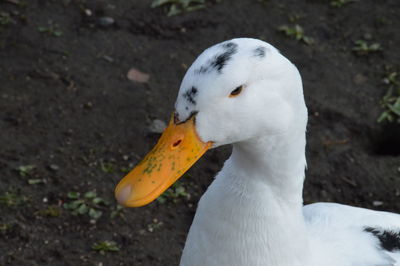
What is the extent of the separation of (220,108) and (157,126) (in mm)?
1966

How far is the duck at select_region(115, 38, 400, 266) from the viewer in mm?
1802

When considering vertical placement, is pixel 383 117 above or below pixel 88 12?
below

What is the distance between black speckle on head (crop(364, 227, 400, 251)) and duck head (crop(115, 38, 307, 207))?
77 cm

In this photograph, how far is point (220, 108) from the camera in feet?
5.89

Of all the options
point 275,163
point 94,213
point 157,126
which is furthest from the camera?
point 157,126

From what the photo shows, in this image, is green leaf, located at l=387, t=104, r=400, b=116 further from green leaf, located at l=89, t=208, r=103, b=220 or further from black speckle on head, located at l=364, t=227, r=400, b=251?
green leaf, located at l=89, t=208, r=103, b=220

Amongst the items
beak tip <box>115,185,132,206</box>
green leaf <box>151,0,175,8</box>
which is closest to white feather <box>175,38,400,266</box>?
beak tip <box>115,185,132,206</box>

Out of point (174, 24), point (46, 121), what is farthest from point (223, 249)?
point (174, 24)

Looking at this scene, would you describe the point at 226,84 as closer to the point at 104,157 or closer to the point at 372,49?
the point at 104,157

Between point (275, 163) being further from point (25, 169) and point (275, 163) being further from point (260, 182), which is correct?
point (25, 169)

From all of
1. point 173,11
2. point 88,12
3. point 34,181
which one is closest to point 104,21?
point 88,12

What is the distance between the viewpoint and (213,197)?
84.2 inches

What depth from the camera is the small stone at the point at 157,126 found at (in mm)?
3721

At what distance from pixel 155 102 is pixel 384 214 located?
1.63m
